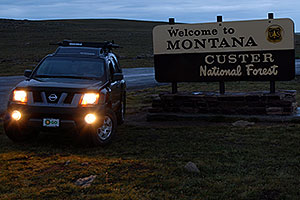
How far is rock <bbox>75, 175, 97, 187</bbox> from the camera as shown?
5507 mm

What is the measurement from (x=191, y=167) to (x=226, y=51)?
579cm

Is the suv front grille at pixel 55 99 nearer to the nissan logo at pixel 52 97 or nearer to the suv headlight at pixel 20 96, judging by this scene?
the nissan logo at pixel 52 97

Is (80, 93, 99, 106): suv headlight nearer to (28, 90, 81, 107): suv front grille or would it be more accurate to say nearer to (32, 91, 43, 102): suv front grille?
(28, 90, 81, 107): suv front grille

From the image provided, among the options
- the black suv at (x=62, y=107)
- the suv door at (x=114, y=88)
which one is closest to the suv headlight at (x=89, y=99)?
the black suv at (x=62, y=107)

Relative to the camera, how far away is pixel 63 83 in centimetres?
793

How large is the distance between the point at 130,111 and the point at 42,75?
14.8 ft

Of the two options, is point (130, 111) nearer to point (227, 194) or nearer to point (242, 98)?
point (242, 98)

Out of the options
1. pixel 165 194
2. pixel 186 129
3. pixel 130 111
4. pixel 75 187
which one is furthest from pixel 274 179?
pixel 130 111

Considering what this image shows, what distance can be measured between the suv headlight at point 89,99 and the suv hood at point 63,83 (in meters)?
0.15

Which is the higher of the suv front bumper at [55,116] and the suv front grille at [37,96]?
the suv front grille at [37,96]

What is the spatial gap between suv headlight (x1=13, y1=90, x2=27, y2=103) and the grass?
2.91ft

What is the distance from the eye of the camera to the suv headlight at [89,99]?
7.63 m

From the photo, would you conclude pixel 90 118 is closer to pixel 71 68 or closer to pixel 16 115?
pixel 16 115

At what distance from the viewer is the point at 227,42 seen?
11.2m
